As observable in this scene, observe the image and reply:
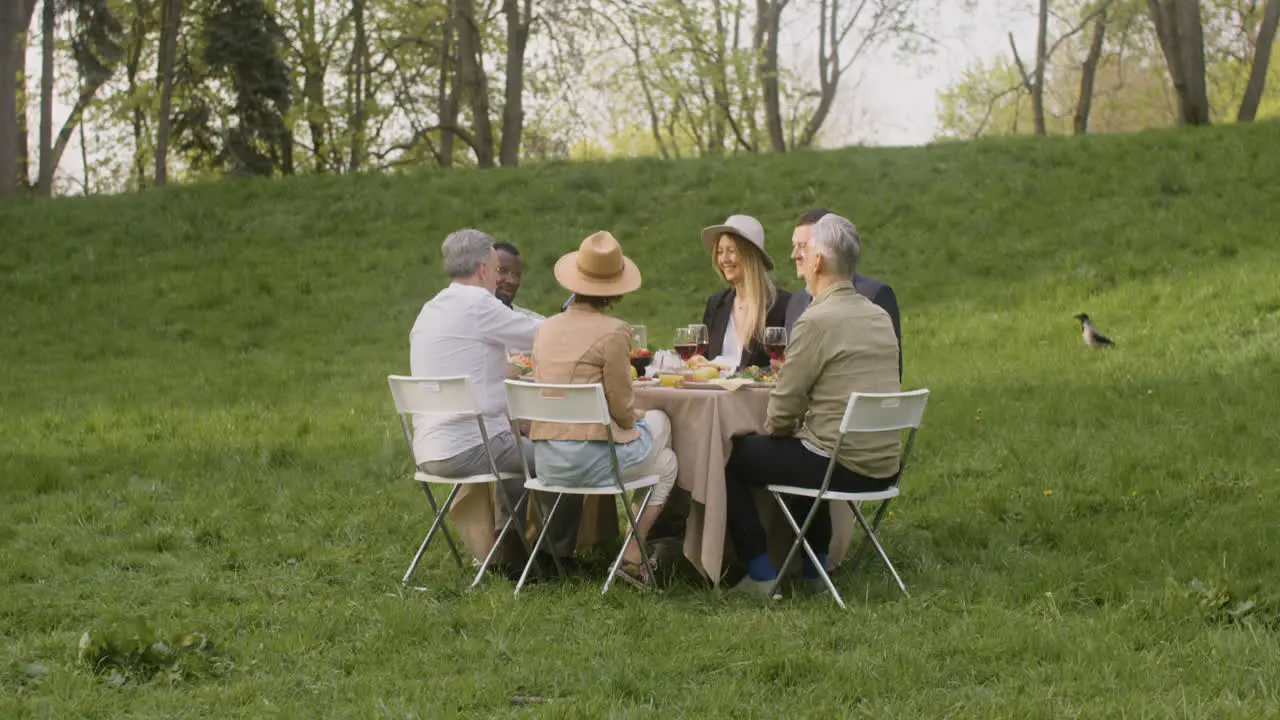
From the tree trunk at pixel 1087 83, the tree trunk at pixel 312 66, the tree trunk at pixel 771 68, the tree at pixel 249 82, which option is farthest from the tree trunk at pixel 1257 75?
the tree trunk at pixel 312 66

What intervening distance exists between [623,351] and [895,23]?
26510mm

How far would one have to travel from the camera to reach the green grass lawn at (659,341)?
189 inches

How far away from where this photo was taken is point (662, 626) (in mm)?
5418

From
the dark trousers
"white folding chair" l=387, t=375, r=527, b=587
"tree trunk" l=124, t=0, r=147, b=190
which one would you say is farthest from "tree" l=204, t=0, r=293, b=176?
the dark trousers

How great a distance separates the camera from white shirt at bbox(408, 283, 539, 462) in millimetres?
6543

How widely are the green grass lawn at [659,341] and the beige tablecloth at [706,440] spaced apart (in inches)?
9.8

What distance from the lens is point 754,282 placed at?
24.1ft

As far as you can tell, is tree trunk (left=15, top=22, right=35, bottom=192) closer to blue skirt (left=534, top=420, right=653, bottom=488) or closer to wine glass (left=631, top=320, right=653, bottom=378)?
wine glass (left=631, top=320, right=653, bottom=378)

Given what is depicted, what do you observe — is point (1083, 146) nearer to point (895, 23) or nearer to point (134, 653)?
point (895, 23)

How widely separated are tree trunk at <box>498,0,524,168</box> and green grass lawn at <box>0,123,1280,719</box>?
4433mm

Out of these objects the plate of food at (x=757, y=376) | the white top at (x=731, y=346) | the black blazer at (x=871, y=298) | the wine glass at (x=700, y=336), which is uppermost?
the black blazer at (x=871, y=298)

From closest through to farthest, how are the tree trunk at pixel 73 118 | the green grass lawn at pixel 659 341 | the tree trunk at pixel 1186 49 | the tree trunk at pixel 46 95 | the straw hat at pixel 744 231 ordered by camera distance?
the green grass lawn at pixel 659 341, the straw hat at pixel 744 231, the tree trunk at pixel 1186 49, the tree trunk at pixel 46 95, the tree trunk at pixel 73 118

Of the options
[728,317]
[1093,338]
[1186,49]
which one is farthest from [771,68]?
[728,317]

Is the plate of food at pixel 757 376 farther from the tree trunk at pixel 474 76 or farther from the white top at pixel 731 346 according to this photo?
the tree trunk at pixel 474 76
